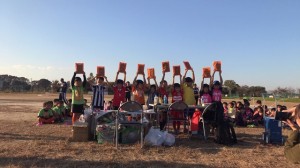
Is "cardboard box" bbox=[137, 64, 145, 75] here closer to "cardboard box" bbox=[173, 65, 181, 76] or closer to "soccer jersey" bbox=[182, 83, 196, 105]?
"cardboard box" bbox=[173, 65, 181, 76]

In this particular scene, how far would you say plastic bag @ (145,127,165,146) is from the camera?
7.04 m

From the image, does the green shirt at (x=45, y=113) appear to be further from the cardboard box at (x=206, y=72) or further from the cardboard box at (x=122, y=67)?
the cardboard box at (x=206, y=72)

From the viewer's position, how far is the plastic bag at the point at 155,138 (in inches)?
277

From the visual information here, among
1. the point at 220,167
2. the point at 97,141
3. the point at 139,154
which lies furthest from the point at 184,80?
the point at 220,167

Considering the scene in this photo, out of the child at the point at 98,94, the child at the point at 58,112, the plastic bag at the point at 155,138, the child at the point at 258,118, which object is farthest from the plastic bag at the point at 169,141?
the child at the point at 58,112

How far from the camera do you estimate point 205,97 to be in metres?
9.20

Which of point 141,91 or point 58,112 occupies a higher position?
point 141,91

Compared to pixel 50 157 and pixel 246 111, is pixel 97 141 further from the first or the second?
pixel 246 111

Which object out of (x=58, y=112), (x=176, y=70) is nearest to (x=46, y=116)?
(x=58, y=112)

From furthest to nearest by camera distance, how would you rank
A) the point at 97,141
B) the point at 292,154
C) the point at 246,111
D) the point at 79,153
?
the point at 246,111, the point at 97,141, the point at 79,153, the point at 292,154

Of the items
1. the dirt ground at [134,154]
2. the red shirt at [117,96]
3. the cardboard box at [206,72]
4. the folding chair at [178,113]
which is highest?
the cardboard box at [206,72]

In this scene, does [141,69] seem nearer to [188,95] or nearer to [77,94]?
[188,95]

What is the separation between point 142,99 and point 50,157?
157 inches

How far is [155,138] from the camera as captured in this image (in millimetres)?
7082
